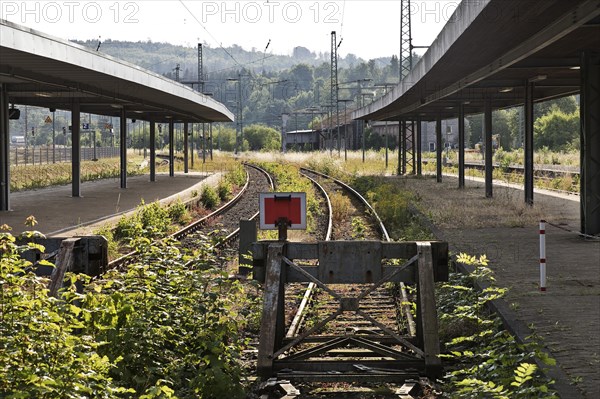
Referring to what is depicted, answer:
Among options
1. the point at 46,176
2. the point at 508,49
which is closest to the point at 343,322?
the point at 508,49

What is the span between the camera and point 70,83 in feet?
86.7

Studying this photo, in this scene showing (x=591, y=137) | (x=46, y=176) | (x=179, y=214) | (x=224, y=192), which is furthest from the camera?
(x=46, y=176)

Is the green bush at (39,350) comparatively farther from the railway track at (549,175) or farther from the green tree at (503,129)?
the green tree at (503,129)

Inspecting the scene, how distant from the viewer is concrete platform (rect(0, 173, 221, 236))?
875 inches

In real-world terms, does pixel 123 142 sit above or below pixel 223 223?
above

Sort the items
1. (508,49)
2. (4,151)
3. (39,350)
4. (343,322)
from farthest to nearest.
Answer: (4,151), (508,49), (343,322), (39,350)

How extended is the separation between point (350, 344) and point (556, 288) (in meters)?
3.94

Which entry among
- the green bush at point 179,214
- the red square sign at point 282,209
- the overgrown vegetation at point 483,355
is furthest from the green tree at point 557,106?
the red square sign at point 282,209

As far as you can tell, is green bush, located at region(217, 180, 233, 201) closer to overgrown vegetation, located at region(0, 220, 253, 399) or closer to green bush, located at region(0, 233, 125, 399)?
overgrown vegetation, located at region(0, 220, 253, 399)

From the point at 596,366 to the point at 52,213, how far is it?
20.7 meters

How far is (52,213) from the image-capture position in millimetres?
26297

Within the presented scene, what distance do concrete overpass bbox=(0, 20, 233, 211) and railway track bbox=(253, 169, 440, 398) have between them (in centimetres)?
814

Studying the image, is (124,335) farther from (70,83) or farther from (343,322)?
(70,83)

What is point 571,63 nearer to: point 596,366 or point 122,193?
point 596,366
